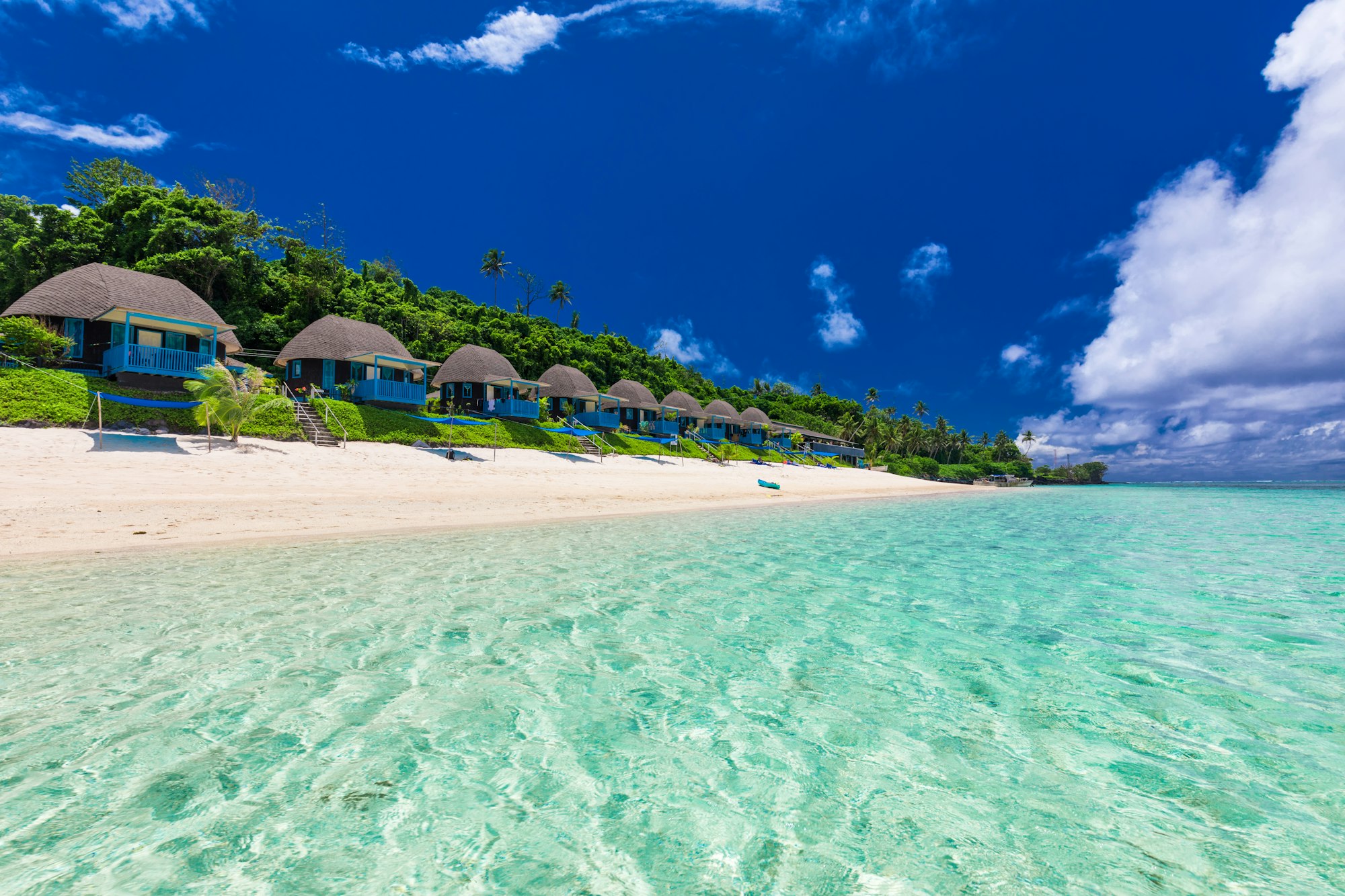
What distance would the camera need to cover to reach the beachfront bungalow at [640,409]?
51281 mm

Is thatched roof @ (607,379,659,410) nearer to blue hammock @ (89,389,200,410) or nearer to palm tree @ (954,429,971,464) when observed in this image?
blue hammock @ (89,389,200,410)

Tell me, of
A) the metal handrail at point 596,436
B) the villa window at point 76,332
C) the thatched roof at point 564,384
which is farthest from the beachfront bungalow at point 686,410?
the villa window at point 76,332

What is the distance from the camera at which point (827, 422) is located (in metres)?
90.0

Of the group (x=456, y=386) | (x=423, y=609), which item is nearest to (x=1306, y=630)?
(x=423, y=609)

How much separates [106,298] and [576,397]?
2645cm

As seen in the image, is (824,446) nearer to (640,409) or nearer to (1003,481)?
(640,409)

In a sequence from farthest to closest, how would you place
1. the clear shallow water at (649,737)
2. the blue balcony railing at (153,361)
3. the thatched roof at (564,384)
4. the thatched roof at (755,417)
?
1. the thatched roof at (755,417)
2. the thatched roof at (564,384)
3. the blue balcony railing at (153,361)
4. the clear shallow water at (649,737)

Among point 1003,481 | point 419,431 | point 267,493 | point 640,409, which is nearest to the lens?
point 267,493

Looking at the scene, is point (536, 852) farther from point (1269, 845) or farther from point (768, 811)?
point (1269, 845)

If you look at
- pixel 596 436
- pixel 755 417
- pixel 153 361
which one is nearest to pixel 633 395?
pixel 596 436

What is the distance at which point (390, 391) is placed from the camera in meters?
30.7

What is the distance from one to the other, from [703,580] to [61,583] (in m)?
8.20

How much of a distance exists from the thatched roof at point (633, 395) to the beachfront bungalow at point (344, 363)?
20147 millimetres

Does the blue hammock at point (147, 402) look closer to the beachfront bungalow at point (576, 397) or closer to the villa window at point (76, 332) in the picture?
the villa window at point (76, 332)
